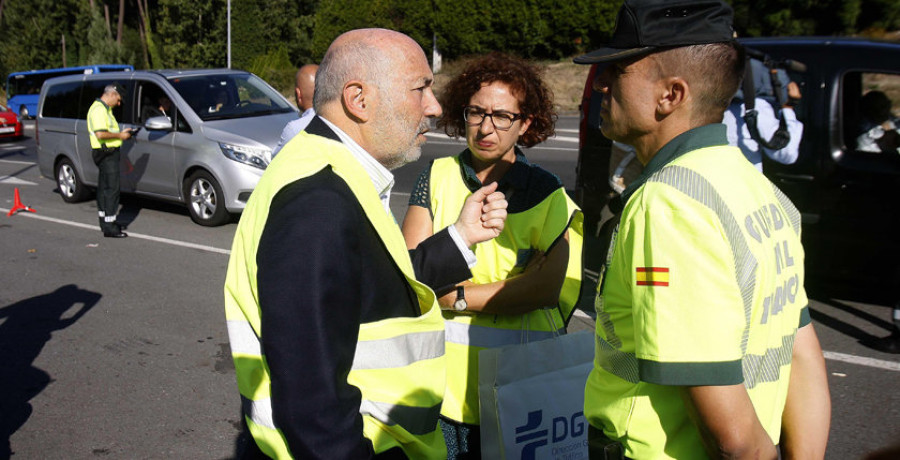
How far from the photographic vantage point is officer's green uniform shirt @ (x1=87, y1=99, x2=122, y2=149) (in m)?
8.69

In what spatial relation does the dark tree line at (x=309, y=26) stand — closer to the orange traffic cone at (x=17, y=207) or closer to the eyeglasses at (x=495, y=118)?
the orange traffic cone at (x=17, y=207)

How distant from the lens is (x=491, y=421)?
2.32m

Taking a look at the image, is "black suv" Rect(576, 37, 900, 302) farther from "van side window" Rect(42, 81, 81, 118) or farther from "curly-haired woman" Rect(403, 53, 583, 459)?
"van side window" Rect(42, 81, 81, 118)

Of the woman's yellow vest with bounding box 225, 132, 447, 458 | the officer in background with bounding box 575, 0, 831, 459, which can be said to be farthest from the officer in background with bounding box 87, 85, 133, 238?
the officer in background with bounding box 575, 0, 831, 459

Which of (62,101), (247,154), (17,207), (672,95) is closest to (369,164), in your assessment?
(672,95)

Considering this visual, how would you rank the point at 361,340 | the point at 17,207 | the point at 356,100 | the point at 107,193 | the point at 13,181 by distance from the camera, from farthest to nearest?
the point at 13,181
the point at 17,207
the point at 107,193
the point at 356,100
the point at 361,340

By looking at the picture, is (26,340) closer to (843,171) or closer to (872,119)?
(843,171)

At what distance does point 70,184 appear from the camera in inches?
432

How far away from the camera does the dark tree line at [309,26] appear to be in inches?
963

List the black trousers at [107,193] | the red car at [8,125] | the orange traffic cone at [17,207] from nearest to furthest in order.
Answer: the black trousers at [107,193] → the orange traffic cone at [17,207] → the red car at [8,125]

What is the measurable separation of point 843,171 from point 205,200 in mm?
6934

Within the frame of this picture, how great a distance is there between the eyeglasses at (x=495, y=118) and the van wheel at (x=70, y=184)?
9693mm

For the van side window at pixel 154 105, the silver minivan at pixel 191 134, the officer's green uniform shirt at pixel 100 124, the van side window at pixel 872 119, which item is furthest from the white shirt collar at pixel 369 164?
the van side window at pixel 154 105

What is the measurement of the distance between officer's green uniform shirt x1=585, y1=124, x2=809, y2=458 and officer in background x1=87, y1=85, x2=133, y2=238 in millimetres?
8075
